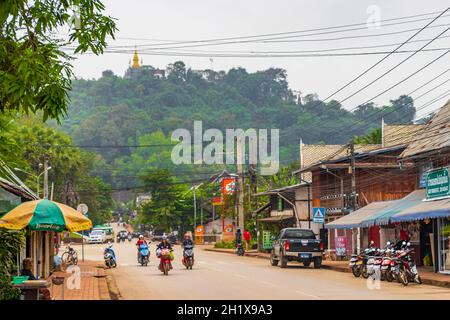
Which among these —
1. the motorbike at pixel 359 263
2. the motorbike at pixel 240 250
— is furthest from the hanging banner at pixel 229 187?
the motorbike at pixel 359 263

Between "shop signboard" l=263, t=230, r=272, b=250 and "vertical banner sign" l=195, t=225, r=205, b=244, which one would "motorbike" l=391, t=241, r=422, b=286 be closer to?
"shop signboard" l=263, t=230, r=272, b=250

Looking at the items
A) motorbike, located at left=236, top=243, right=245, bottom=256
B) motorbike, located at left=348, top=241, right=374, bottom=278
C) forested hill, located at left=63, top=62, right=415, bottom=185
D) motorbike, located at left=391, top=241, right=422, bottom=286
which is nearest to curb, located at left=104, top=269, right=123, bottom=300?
motorbike, located at left=391, top=241, right=422, bottom=286

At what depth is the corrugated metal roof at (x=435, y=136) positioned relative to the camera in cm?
3265

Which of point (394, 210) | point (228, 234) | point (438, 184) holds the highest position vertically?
point (438, 184)

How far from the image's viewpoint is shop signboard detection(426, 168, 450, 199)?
30266 mm

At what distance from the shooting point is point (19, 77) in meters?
10.2

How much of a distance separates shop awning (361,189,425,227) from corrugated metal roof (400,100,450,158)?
1.91 m

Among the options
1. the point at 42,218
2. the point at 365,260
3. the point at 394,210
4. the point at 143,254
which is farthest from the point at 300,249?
the point at 42,218

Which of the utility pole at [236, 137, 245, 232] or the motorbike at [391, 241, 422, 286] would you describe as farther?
the utility pole at [236, 137, 245, 232]

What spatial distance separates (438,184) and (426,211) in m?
2.32

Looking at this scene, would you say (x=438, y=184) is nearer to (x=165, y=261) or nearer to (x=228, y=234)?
(x=165, y=261)

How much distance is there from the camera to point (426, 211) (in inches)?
1147
